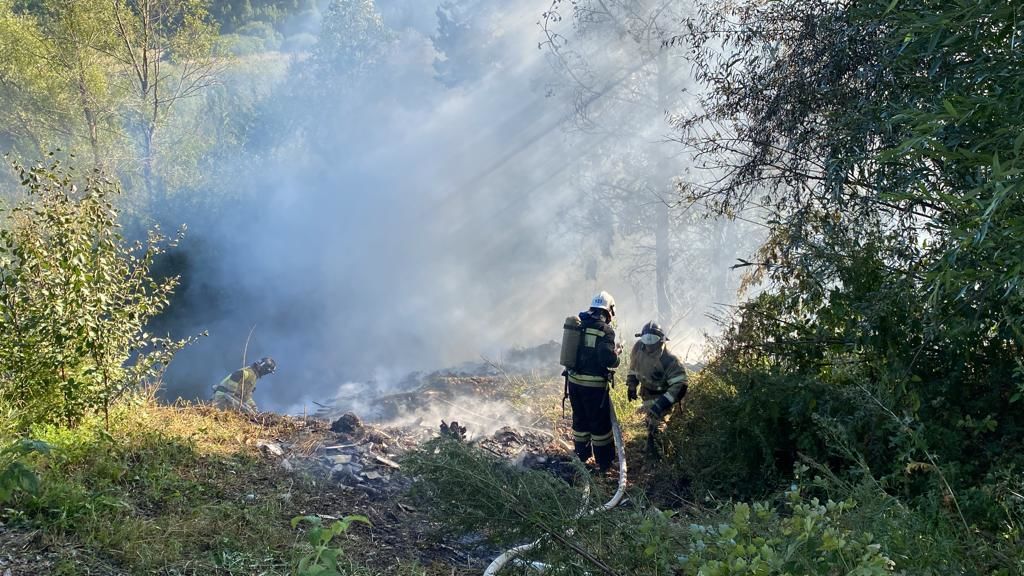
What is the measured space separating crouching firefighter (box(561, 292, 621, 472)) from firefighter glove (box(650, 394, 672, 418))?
0.45 meters

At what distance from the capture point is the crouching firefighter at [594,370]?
723cm

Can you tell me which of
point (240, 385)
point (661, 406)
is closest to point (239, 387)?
point (240, 385)

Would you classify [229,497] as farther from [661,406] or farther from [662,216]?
[662,216]

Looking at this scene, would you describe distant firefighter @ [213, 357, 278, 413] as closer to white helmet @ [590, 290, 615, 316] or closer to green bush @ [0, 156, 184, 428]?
green bush @ [0, 156, 184, 428]

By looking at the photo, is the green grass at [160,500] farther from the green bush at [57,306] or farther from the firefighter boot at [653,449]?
the firefighter boot at [653,449]

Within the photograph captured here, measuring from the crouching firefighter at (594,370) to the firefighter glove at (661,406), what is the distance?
446 mm

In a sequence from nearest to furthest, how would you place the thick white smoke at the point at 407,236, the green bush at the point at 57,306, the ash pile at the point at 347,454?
the green bush at the point at 57,306, the ash pile at the point at 347,454, the thick white smoke at the point at 407,236

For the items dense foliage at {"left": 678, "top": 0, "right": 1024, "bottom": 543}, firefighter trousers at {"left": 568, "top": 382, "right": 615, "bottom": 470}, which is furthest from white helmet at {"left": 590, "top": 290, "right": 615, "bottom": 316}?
dense foliage at {"left": 678, "top": 0, "right": 1024, "bottom": 543}

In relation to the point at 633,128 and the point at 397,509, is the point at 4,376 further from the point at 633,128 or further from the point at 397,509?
the point at 633,128

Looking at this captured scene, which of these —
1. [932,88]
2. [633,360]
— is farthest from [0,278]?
[932,88]

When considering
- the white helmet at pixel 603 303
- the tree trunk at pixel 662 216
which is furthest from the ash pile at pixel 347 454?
the tree trunk at pixel 662 216

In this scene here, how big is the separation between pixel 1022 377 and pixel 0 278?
672cm

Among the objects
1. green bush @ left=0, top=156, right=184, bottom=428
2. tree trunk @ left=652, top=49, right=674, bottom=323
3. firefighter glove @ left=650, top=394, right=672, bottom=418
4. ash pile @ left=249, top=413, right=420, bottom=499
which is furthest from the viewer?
tree trunk @ left=652, top=49, right=674, bottom=323

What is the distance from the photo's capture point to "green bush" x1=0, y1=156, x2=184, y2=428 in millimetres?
5211
